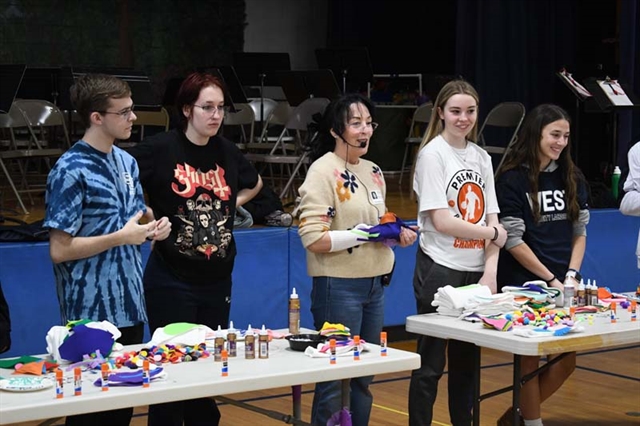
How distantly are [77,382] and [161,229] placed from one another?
0.77m

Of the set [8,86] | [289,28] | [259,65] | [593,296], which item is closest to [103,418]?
[593,296]

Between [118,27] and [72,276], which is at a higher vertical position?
[118,27]

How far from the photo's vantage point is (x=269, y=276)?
613cm

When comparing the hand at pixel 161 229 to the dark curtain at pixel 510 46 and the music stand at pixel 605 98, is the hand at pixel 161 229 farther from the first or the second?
the dark curtain at pixel 510 46

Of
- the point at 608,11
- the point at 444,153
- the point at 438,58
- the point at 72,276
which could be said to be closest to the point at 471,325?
the point at 444,153

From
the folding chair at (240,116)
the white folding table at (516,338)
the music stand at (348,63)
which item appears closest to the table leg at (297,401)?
the white folding table at (516,338)

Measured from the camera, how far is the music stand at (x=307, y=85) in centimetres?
984

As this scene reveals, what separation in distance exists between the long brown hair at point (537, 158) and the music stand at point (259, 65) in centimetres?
694

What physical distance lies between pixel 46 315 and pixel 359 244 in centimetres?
211

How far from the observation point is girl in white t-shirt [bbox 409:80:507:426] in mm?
4062

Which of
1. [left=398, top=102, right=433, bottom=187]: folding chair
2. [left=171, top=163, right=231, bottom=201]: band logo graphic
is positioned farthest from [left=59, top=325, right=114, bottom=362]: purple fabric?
[left=398, top=102, right=433, bottom=187]: folding chair

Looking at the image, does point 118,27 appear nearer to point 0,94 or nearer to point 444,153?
point 0,94

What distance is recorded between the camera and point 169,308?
3703 mm

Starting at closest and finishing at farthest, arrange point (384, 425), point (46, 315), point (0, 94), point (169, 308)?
1. point (169, 308)
2. point (384, 425)
3. point (46, 315)
4. point (0, 94)
